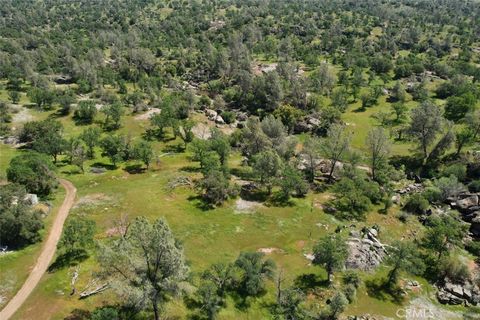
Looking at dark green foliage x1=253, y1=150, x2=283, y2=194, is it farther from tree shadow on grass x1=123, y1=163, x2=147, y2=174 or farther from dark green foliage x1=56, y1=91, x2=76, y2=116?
dark green foliage x1=56, y1=91, x2=76, y2=116

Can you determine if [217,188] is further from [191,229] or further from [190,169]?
[190,169]

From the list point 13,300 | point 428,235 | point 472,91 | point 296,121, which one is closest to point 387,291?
point 428,235

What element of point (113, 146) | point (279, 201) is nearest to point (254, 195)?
point (279, 201)

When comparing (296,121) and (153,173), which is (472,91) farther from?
(153,173)

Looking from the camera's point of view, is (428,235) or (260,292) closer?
(260,292)

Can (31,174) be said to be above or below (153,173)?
above

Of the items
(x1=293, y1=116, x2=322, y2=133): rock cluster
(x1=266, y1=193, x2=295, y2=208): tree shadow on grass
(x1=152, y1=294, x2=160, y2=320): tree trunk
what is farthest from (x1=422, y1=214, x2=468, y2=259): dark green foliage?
(x1=293, y1=116, x2=322, y2=133): rock cluster
